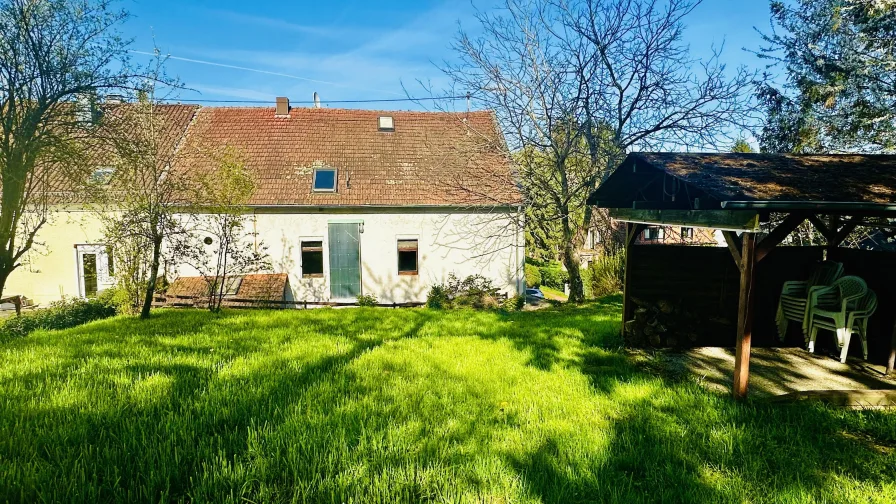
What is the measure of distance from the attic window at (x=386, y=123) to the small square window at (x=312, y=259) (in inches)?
223

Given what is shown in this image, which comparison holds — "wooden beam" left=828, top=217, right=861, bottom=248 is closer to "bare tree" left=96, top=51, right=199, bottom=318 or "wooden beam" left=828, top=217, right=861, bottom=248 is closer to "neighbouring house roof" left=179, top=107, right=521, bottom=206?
"neighbouring house roof" left=179, top=107, right=521, bottom=206

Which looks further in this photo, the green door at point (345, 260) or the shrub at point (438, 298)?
the green door at point (345, 260)

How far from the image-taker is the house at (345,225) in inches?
565

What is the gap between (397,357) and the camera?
18.3 ft

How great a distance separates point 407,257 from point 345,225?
2.45 m

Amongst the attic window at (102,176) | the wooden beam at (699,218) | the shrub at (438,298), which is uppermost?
the attic window at (102,176)

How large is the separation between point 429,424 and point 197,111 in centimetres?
1851

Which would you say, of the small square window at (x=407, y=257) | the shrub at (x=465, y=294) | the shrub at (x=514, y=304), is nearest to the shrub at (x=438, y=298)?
the shrub at (x=465, y=294)

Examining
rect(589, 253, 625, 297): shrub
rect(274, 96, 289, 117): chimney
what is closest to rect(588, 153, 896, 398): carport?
rect(589, 253, 625, 297): shrub

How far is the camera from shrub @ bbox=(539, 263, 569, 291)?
32.7m

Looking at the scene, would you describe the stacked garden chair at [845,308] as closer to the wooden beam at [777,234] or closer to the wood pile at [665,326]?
the wood pile at [665,326]

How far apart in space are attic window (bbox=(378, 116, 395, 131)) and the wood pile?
13.5m

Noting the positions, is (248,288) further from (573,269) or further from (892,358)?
(892,358)

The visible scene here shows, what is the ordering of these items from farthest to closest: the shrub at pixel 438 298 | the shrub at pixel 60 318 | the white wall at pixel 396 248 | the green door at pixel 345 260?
the green door at pixel 345 260
the white wall at pixel 396 248
the shrub at pixel 438 298
the shrub at pixel 60 318
